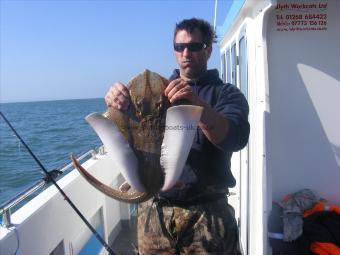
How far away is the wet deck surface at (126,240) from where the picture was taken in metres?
4.80

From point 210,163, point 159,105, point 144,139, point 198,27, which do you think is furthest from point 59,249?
point 198,27

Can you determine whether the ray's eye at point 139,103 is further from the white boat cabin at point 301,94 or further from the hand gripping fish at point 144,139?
the white boat cabin at point 301,94

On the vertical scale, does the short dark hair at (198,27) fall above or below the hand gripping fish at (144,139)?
above

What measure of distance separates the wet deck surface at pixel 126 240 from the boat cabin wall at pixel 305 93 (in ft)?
7.35

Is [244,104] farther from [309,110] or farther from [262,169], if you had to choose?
[309,110]

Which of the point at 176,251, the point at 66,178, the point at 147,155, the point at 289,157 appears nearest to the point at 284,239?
the point at 289,157

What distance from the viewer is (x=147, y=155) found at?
77.5 inches

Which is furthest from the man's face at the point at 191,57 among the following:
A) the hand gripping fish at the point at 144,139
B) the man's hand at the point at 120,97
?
the man's hand at the point at 120,97

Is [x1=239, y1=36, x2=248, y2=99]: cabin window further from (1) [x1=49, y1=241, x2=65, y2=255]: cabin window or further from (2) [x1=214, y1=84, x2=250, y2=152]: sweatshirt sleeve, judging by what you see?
(1) [x1=49, y1=241, x2=65, y2=255]: cabin window

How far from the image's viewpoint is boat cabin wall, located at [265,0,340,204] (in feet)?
10.5

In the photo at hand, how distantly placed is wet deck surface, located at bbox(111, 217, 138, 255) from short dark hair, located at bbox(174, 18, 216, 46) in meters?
2.91

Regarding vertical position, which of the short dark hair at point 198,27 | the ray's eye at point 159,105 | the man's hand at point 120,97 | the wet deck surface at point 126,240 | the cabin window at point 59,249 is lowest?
the wet deck surface at point 126,240

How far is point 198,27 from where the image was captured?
245 centimetres

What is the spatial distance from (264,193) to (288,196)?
23.9 inches
